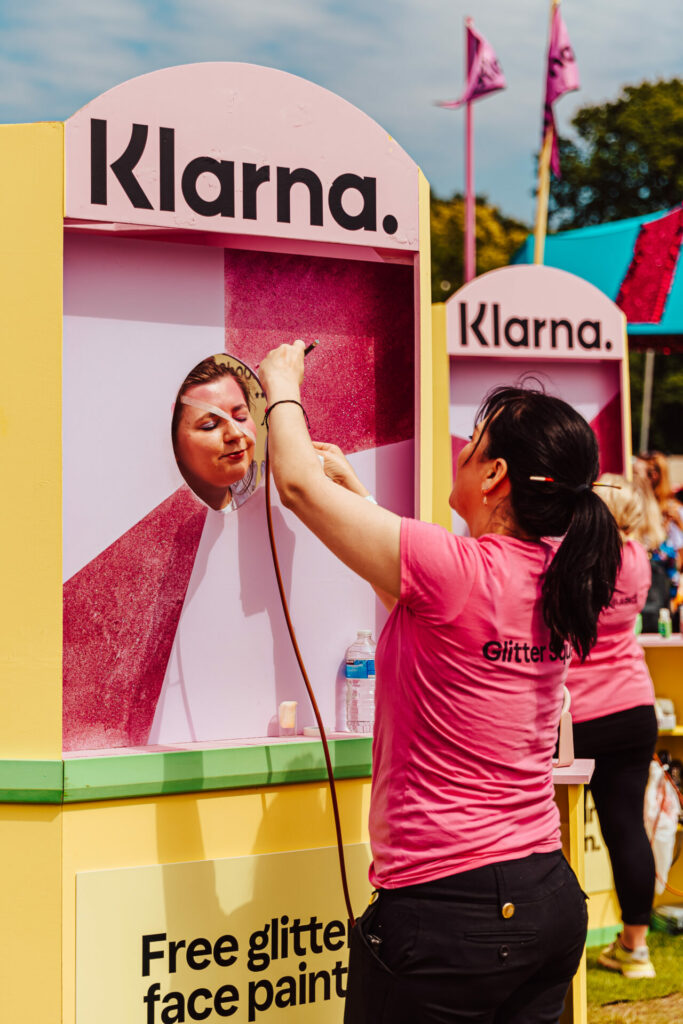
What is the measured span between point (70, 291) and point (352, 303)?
760 millimetres

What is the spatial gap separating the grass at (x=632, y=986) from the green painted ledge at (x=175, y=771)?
7.12 feet

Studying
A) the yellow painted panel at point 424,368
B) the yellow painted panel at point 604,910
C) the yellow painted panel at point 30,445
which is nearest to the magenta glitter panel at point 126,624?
the yellow painted panel at point 30,445

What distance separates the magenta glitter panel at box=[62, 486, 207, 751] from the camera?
2803mm

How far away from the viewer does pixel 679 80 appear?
34875 mm

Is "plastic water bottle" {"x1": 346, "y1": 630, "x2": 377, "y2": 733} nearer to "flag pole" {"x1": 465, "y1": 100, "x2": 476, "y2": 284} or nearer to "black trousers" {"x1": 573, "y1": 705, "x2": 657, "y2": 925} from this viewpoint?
"black trousers" {"x1": 573, "y1": 705, "x2": 657, "y2": 925}

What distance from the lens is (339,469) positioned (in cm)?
287

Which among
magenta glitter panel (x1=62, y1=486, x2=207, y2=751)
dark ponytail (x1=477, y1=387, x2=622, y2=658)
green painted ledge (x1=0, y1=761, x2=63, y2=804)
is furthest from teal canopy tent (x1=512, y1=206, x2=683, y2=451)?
green painted ledge (x1=0, y1=761, x2=63, y2=804)

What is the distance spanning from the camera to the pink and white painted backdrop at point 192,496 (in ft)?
9.29

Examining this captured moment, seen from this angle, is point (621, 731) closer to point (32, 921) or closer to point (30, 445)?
point (32, 921)

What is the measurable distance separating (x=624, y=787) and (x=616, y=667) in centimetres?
47

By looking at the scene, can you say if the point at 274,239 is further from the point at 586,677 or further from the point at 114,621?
the point at 586,677

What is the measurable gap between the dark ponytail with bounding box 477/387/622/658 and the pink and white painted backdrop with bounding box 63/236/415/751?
100cm

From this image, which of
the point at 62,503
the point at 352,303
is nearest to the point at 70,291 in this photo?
the point at 62,503

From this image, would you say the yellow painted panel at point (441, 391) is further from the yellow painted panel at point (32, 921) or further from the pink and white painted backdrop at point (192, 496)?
the yellow painted panel at point (32, 921)
